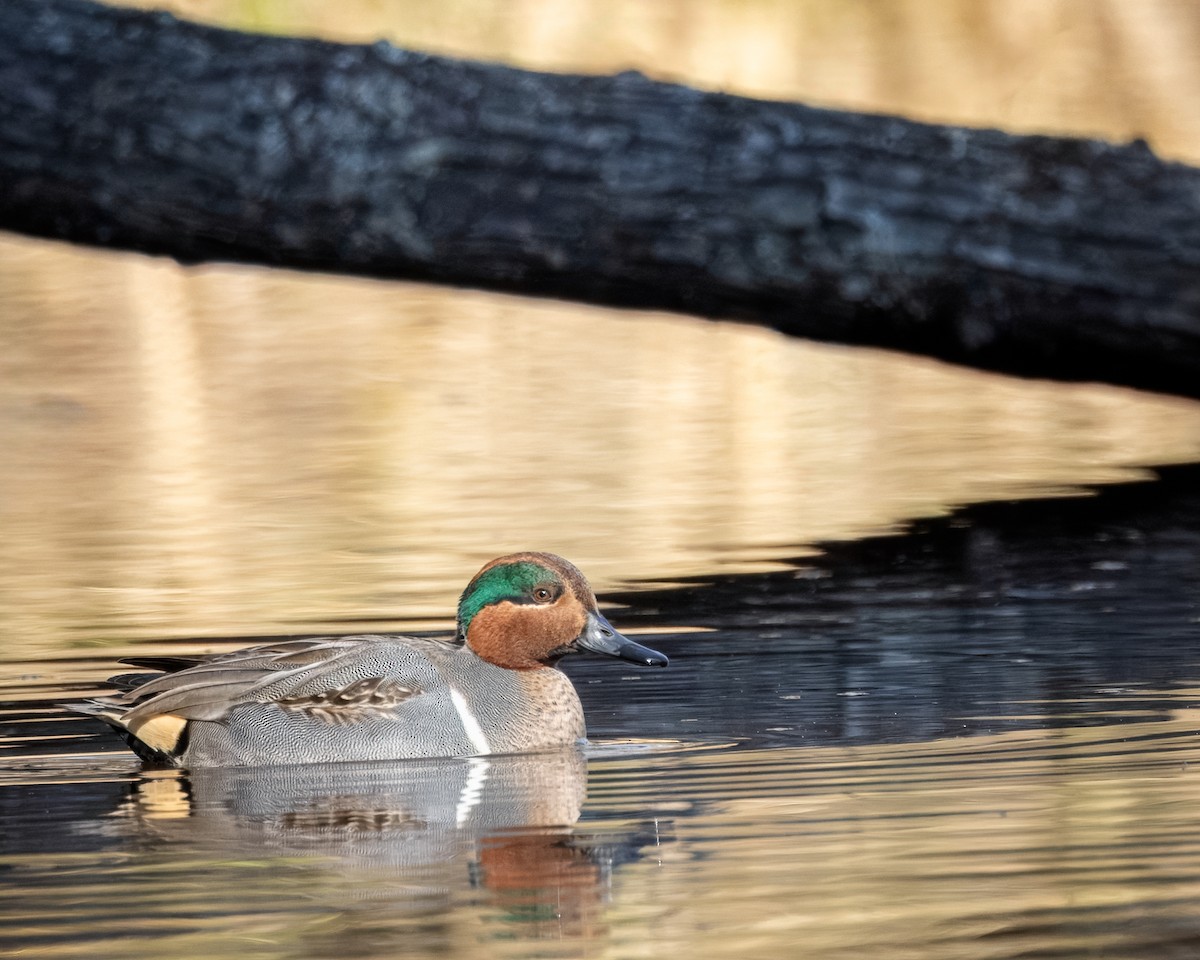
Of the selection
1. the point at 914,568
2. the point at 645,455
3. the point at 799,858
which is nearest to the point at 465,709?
the point at 799,858

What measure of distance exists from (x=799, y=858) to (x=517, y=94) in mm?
4762

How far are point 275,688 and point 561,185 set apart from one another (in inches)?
A: 129

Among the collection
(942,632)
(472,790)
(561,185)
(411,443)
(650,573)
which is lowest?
(472,790)

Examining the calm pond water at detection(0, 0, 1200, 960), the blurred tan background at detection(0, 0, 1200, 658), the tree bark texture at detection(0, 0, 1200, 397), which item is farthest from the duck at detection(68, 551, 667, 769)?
the tree bark texture at detection(0, 0, 1200, 397)

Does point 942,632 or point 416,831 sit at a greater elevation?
point 942,632

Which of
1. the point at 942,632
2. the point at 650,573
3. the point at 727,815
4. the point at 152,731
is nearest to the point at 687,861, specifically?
the point at 727,815

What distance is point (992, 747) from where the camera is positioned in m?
5.21

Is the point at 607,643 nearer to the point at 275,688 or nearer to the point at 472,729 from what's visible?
the point at 472,729

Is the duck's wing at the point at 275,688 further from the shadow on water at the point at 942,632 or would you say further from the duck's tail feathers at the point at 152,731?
the shadow on water at the point at 942,632

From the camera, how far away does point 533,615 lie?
19.4 ft

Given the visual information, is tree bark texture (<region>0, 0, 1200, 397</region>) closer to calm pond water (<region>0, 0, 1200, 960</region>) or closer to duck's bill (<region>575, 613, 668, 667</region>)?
calm pond water (<region>0, 0, 1200, 960</region>)

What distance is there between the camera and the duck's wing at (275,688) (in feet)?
18.3

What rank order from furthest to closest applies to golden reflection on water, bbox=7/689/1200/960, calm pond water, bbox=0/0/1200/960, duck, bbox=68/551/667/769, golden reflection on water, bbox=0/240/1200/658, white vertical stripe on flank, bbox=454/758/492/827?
1. golden reflection on water, bbox=0/240/1200/658
2. duck, bbox=68/551/667/769
3. white vertical stripe on flank, bbox=454/758/492/827
4. calm pond water, bbox=0/0/1200/960
5. golden reflection on water, bbox=7/689/1200/960

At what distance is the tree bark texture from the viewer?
8.29 metres
